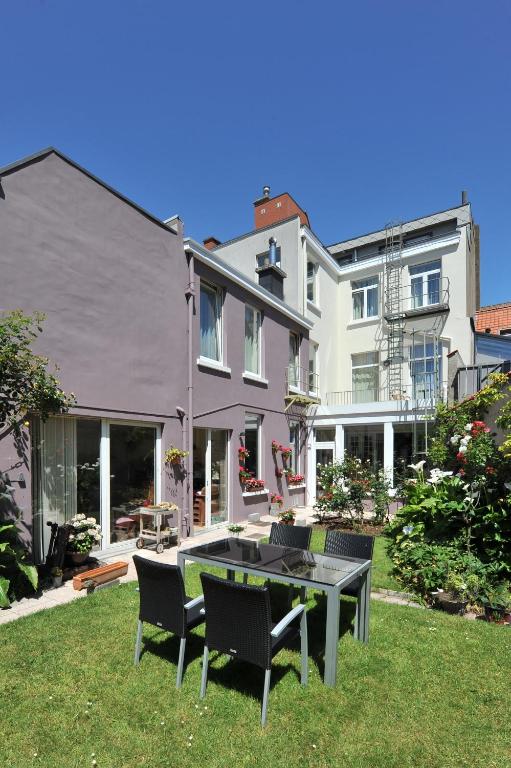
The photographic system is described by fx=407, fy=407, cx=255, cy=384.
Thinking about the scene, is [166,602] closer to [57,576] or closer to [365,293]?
[57,576]

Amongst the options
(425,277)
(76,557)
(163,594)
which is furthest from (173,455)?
(425,277)

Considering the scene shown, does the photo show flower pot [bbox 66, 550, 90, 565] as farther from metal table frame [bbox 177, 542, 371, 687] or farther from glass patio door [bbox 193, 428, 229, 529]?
glass patio door [bbox 193, 428, 229, 529]

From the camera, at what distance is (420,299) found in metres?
16.4

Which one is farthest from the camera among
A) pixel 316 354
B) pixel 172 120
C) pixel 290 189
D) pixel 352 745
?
pixel 290 189

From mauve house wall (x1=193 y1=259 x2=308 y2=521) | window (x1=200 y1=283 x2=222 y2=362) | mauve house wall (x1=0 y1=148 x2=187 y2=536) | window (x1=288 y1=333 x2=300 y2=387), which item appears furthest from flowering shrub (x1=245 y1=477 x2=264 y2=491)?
window (x1=288 y1=333 x2=300 y2=387)

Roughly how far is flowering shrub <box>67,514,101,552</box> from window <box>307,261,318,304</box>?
1231cm

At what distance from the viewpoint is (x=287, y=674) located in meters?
3.60

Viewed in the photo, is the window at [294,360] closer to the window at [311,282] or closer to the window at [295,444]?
the window at [295,444]

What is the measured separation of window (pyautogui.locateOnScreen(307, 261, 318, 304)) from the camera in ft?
53.3

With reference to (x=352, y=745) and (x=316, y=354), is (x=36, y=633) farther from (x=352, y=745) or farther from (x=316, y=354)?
(x=316, y=354)

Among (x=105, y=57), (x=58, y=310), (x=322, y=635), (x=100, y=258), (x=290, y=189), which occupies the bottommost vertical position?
(x=322, y=635)

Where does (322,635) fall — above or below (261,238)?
below

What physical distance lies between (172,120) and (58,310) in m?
4.73

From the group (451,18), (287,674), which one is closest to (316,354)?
(451,18)
